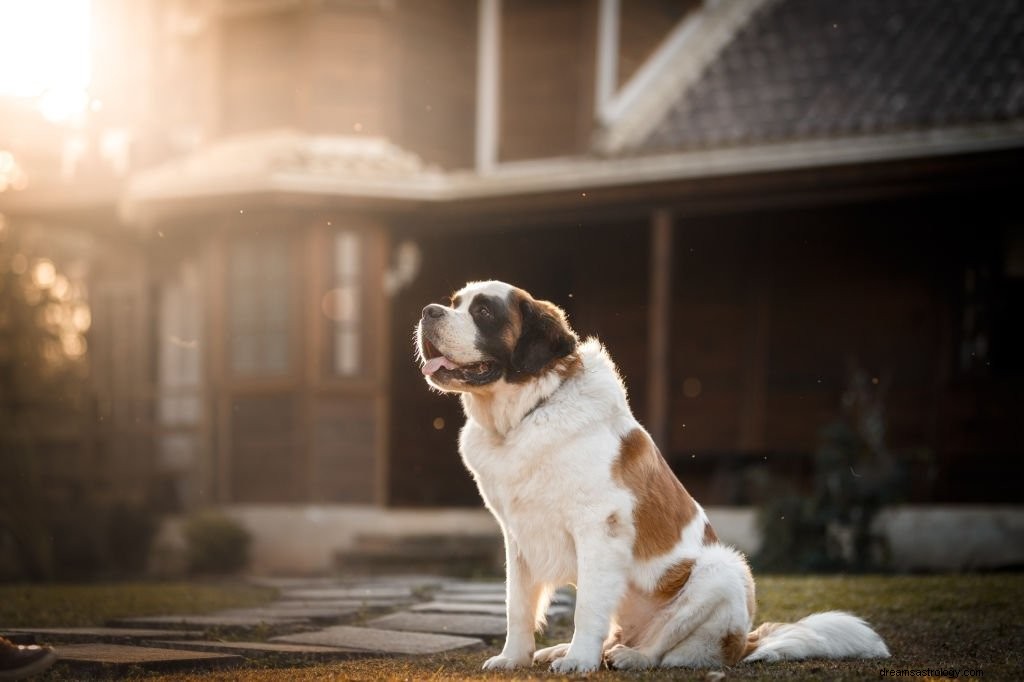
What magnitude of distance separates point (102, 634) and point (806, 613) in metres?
3.43

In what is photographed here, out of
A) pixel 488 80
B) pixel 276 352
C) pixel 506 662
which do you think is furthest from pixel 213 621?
pixel 488 80

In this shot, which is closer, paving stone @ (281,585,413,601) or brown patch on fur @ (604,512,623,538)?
brown patch on fur @ (604,512,623,538)

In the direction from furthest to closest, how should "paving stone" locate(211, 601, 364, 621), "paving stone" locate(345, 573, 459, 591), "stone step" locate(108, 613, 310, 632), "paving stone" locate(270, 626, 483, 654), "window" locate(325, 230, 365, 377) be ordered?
"window" locate(325, 230, 365, 377) < "paving stone" locate(345, 573, 459, 591) < "paving stone" locate(211, 601, 364, 621) < "stone step" locate(108, 613, 310, 632) < "paving stone" locate(270, 626, 483, 654)

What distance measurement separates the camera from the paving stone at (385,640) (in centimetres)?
483

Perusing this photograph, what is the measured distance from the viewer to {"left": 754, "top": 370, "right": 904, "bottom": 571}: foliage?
31.1 ft

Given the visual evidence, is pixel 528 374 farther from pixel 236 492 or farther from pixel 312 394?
pixel 236 492

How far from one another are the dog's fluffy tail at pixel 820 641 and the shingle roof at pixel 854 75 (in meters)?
6.77

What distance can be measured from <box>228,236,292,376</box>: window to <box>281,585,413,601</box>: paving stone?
195 inches

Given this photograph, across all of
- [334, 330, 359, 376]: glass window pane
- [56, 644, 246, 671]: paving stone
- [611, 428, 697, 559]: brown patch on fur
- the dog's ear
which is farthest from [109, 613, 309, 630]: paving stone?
[334, 330, 359, 376]: glass window pane

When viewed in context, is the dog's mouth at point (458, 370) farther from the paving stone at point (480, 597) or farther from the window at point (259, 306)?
the window at point (259, 306)

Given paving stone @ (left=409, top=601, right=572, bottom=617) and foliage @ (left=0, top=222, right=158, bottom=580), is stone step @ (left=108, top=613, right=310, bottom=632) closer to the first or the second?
paving stone @ (left=409, top=601, right=572, bottom=617)

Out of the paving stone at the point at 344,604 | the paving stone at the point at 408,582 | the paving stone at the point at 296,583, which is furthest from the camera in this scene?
the paving stone at the point at 296,583

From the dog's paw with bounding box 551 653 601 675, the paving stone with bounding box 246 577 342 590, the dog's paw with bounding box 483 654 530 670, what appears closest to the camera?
the dog's paw with bounding box 551 653 601 675

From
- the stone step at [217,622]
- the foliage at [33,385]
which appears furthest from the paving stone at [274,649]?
the foliage at [33,385]
